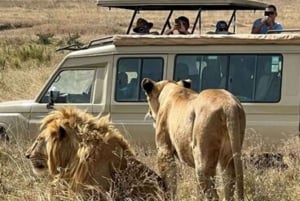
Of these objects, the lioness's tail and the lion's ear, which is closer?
the lioness's tail

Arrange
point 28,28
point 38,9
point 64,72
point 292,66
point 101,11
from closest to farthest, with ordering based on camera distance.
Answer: point 292,66, point 64,72, point 28,28, point 101,11, point 38,9

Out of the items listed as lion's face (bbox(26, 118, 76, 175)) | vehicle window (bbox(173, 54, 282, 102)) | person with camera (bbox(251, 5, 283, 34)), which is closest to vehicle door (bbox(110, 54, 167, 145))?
vehicle window (bbox(173, 54, 282, 102))

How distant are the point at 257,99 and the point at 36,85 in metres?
8.50

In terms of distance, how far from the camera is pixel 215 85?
954cm

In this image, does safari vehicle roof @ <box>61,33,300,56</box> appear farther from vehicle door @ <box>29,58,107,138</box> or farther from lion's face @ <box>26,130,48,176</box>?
lion's face @ <box>26,130,48,176</box>

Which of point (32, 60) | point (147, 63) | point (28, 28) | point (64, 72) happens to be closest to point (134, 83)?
point (147, 63)

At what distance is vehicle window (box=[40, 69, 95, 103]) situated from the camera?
992 centimetres

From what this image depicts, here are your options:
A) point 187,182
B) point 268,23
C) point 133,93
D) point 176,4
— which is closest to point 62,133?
point 187,182

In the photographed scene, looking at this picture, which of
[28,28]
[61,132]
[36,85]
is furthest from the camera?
[28,28]

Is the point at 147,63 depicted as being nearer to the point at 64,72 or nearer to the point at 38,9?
the point at 64,72

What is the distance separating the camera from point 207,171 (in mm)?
5941

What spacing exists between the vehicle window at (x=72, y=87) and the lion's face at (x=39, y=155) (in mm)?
3829

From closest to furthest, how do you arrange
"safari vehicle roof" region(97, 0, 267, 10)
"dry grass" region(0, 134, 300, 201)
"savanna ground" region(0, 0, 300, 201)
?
1. "dry grass" region(0, 134, 300, 201)
2. "savanna ground" region(0, 0, 300, 201)
3. "safari vehicle roof" region(97, 0, 267, 10)

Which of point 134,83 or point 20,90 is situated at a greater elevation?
point 134,83
